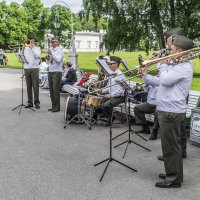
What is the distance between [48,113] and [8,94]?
182 inches

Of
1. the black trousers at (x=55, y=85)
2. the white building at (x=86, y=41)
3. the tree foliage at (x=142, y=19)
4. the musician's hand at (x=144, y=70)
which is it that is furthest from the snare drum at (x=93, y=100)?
the white building at (x=86, y=41)

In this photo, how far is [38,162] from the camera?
20.3 feet

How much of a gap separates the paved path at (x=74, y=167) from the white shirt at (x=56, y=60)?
2076 mm

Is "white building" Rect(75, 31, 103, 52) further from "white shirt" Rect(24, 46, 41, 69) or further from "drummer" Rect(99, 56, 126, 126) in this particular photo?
"drummer" Rect(99, 56, 126, 126)

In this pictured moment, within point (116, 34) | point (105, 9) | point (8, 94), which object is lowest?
point (8, 94)

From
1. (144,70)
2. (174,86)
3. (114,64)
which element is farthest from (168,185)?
(114,64)

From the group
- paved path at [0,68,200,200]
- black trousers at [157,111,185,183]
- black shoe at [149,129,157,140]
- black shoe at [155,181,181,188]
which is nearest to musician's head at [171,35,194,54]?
black trousers at [157,111,185,183]

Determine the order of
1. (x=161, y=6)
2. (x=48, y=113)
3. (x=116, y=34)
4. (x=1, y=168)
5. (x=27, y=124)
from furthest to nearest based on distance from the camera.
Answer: (x=116, y=34) → (x=161, y=6) → (x=48, y=113) → (x=27, y=124) → (x=1, y=168)

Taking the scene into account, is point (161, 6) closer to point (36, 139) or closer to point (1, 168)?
point (36, 139)

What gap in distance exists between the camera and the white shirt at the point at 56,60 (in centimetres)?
1039

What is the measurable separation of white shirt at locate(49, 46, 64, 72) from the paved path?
2.08m

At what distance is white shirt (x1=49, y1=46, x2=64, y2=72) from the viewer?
10386mm

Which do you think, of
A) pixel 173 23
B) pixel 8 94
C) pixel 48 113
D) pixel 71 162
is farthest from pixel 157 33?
pixel 71 162

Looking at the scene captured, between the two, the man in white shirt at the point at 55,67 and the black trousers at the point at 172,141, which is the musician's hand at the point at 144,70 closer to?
the black trousers at the point at 172,141
